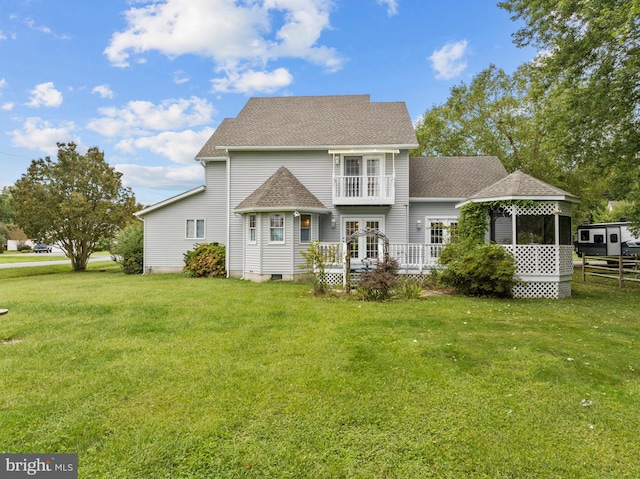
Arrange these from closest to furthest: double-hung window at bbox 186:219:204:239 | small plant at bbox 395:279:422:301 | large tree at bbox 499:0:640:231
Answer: small plant at bbox 395:279:422:301 < large tree at bbox 499:0:640:231 < double-hung window at bbox 186:219:204:239

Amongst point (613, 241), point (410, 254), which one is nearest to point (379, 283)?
point (410, 254)

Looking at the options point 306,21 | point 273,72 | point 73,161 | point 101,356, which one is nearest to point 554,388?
point 101,356

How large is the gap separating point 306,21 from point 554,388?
16.0 meters

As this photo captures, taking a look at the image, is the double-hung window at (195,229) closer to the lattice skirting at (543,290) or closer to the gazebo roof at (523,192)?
the gazebo roof at (523,192)

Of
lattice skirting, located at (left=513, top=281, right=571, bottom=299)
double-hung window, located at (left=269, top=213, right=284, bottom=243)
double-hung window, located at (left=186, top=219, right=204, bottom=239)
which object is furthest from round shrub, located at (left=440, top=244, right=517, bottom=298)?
double-hung window, located at (left=186, top=219, right=204, bottom=239)

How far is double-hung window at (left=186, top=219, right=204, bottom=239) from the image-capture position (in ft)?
54.1

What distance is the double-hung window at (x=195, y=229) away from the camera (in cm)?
1650

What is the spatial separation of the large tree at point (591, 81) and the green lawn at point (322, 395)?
7.55m

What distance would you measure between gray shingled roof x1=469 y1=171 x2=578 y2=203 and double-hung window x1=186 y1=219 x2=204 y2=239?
12563mm

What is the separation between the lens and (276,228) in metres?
14.1

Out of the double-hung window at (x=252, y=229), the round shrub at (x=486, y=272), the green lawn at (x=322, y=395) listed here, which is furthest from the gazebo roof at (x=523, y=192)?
Answer: the double-hung window at (x=252, y=229)

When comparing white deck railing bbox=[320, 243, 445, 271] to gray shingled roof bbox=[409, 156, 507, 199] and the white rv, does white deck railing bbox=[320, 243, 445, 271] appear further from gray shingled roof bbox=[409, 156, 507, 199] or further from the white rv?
the white rv

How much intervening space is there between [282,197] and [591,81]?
12103 mm

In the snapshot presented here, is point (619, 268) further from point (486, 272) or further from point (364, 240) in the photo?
point (364, 240)
